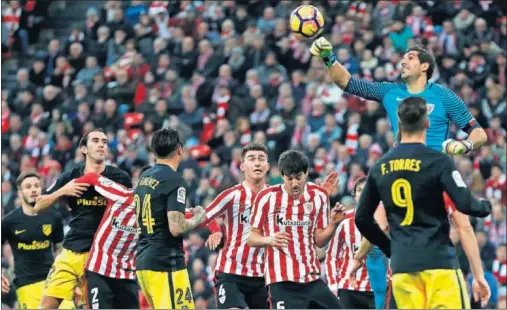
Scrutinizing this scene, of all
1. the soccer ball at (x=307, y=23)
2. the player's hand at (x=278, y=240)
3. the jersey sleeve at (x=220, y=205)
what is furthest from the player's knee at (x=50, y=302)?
the soccer ball at (x=307, y=23)

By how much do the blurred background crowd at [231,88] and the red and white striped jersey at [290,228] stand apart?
720 centimetres

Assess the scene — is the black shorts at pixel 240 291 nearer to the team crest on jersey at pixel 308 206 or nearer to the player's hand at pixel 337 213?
the team crest on jersey at pixel 308 206

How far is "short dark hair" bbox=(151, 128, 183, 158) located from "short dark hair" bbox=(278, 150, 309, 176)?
39.3 inches

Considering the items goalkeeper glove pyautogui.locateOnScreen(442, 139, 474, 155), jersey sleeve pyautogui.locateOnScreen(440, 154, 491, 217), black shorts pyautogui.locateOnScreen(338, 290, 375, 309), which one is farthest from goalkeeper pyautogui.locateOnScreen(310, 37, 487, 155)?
black shorts pyautogui.locateOnScreen(338, 290, 375, 309)

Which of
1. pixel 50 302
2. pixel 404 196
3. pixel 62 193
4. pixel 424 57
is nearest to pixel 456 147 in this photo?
pixel 424 57

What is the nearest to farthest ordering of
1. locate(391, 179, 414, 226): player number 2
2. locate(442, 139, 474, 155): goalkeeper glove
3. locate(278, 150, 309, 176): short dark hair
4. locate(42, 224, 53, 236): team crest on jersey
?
locate(391, 179, 414, 226): player number 2
locate(442, 139, 474, 155): goalkeeper glove
locate(278, 150, 309, 176): short dark hair
locate(42, 224, 53, 236): team crest on jersey

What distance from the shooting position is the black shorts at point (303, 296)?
39.8 ft

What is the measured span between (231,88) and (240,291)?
11.2 m

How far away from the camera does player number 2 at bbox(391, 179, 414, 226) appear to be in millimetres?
9883

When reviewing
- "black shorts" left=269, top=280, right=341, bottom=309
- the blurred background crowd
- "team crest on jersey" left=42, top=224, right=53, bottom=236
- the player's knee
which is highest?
the blurred background crowd

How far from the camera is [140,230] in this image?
12273 mm

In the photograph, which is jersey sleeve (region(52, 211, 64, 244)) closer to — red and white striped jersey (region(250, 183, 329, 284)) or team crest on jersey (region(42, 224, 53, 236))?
team crest on jersey (region(42, 224, 53, 236))

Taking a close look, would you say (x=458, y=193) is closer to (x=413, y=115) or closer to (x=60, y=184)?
(x=413, y=115)

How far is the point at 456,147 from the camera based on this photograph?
11500mm
